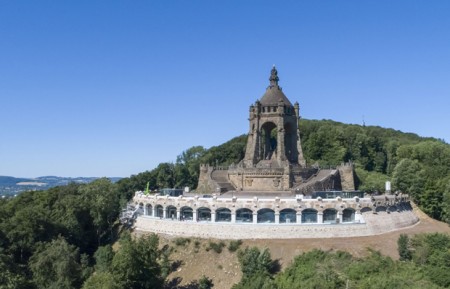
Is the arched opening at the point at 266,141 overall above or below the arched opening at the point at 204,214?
above

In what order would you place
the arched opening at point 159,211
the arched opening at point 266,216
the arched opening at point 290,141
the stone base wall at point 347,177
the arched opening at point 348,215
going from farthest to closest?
1. the arched opening at point 290,141
2. the stone base wall at point 347,177
3. the arched opening at point 159,211
4. the arched opening at point 348,215
5. the arched opening at point 266,216

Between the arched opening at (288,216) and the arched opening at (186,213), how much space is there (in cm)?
1299

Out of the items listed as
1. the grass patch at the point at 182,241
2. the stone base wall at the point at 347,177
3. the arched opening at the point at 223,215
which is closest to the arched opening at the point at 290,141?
the stone base wall at the point at 347,177

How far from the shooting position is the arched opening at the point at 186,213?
210 feet

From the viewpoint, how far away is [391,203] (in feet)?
205

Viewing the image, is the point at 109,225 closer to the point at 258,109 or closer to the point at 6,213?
the point at 6,213

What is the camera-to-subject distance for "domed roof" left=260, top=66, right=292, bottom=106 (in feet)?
249

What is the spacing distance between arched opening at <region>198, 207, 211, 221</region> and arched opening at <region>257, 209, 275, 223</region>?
7.31 m

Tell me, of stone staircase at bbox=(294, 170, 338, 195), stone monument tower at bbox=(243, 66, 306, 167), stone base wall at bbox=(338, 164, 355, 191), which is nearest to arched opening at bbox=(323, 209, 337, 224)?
stone staircase at bbox=(294, 170, 338, 195)

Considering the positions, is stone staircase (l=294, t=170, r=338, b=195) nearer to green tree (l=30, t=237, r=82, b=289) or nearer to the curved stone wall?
the curved stone wall

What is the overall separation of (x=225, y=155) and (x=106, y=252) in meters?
50.2

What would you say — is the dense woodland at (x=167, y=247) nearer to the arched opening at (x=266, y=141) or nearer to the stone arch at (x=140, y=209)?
the stone arch at (x=140, y=209)

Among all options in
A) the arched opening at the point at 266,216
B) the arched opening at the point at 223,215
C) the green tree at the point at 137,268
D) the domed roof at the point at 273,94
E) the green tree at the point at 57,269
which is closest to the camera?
the green tree at the point at 137,268

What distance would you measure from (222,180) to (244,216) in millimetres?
14238
